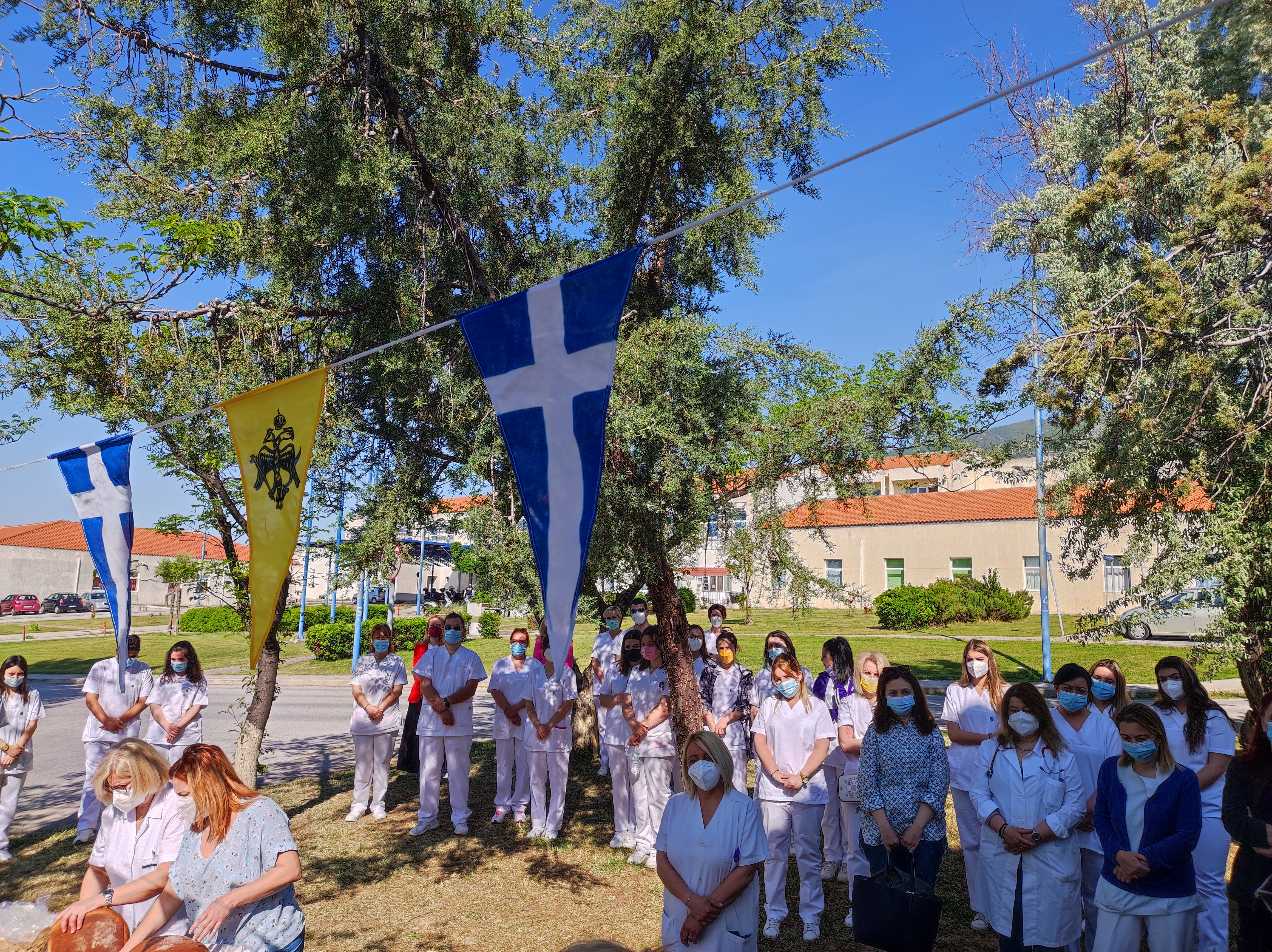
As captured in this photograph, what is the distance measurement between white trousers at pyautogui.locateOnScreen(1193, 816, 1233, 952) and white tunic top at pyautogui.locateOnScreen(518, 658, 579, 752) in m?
5.24

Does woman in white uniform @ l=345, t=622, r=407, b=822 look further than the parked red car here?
No

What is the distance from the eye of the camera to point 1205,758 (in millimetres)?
5383

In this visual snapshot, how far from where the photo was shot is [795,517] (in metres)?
9.29

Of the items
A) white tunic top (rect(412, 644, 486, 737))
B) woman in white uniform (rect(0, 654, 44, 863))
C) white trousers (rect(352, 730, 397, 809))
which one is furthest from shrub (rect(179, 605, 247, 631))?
white tunic top (rect(412, 644, 486, 737))

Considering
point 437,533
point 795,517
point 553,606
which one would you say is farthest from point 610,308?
Result: point 795,517

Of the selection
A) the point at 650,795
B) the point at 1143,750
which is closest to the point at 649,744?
the point at 650,795

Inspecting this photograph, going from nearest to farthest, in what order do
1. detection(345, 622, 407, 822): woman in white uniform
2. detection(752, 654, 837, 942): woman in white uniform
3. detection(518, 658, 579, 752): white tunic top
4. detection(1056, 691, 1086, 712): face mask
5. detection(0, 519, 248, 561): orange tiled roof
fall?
1. detection(1056, 691, 1086, 712): face mask
2. detection(752, 654, 837, 942): woman in white uniform
3. detection(518, 658, 579, 752): white tunic top
4. detection(345, 622, 407, 822): woman in white uniform
5. detection(0, 519, 248, 561): orange tiled roof

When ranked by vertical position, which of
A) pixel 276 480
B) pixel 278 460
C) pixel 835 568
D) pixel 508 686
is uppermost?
pixel 278 460

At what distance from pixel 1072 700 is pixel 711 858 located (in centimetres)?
288

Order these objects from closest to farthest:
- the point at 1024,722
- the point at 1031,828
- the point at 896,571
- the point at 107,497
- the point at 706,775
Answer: the point at 706,775, the point at 1031,828, the point at 1024,722, the point at 107,497, the point at 896,571

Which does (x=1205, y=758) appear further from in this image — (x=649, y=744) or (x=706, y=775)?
(x=649, y=744)

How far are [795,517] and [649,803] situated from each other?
3.35 m

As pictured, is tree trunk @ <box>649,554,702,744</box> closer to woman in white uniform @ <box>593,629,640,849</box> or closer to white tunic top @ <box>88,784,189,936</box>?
woman in white uniform @ <box>593,629,640,849</box>

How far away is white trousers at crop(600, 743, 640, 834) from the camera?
805 centimetres
